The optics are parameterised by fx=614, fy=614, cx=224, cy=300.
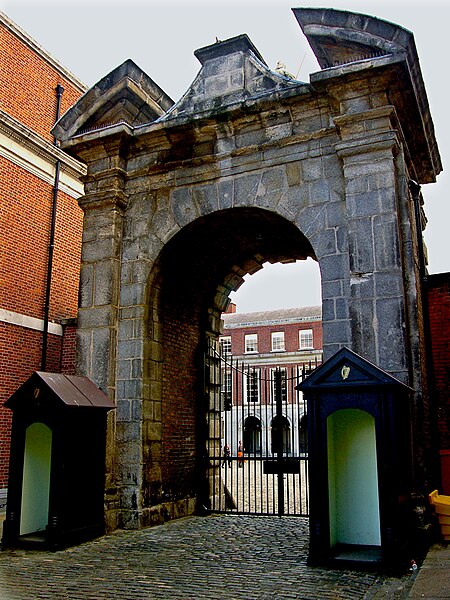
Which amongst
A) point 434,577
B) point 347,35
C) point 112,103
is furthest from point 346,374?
point 112,103

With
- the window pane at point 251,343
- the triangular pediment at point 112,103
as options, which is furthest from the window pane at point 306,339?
the triangular pediment at point 112,103

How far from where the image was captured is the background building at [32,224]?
45.4ft

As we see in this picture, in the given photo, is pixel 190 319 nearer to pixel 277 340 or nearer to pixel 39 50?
pixel 39 50

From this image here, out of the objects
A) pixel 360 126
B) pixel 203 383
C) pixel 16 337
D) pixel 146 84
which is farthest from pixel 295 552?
pixel 16 337

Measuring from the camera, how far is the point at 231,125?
9.09 m

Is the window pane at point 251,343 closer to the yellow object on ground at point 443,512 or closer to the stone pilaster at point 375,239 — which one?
the stone pilaster at point 375,239

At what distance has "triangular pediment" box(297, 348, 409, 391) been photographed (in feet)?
20.8

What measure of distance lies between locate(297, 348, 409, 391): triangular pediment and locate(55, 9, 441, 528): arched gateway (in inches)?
41.0

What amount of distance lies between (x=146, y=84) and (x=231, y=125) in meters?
2.00

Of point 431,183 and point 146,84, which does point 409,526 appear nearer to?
point 431,183

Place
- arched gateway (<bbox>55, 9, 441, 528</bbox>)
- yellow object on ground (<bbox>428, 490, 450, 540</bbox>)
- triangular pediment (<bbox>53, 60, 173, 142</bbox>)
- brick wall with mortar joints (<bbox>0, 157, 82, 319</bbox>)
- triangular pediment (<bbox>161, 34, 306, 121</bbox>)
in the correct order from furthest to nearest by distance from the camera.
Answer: brick wall with mortar joints (<bbox>0, 157, 82, 319</bbox>) < triangular pediment (<bbox>53, 60, 173, 142</bbox>) < triangular pediment (<bbox>161, 34, 306, 121</bbox>) < arched gateway (<bbox>55, 9, 441, 528</bbox>) < yellow object on ground (<bbox>428, 490, 450, 540</bbox>)

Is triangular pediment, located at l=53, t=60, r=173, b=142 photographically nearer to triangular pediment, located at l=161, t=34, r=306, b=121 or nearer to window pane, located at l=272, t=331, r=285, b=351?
triangular pediment, located at l=161, t=34, r=306, b=121

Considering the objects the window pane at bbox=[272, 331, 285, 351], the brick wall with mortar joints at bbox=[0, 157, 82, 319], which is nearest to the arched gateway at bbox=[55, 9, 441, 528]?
the brick wall with mortar joints at bbox=[0, 157, 82, 319]

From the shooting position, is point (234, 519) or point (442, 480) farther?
point (234, 519)
